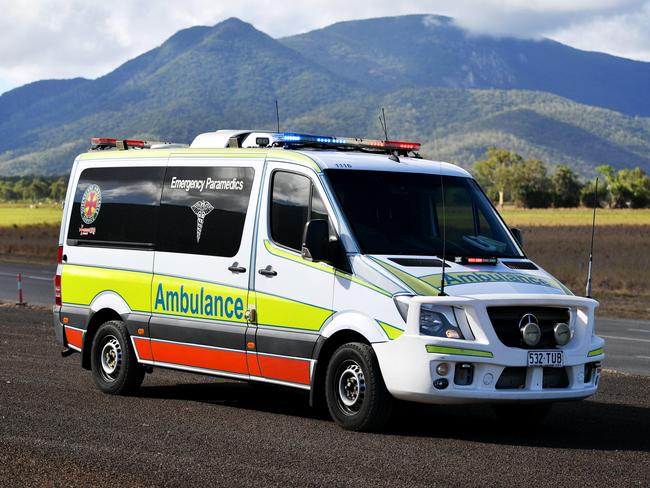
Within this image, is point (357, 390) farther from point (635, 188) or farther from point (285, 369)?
point (635, 188)

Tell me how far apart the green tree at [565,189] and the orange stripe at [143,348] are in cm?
12528

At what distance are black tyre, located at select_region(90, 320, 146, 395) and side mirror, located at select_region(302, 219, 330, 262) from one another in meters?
2.78

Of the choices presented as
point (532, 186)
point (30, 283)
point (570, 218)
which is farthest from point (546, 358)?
point (532, 186)

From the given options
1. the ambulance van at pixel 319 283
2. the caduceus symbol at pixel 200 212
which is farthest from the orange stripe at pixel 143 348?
the caduceus symbol at pixel 200 212

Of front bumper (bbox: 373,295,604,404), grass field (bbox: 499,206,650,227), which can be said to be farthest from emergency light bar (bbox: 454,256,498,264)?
grass field (bbox: 499,206,650,227)

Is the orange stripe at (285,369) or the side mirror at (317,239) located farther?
the orange stripe at (285,369)

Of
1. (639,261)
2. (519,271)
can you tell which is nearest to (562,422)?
(519,271)

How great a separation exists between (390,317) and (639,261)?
3832 centimetres

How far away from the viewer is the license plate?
9391 millimetres

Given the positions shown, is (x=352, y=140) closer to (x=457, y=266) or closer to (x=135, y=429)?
(x=457, y=266)

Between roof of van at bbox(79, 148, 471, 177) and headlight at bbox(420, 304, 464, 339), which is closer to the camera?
headlight at bbox(420, 304, 464, 339)

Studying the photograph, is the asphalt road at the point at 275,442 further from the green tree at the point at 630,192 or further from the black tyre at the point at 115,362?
the green tree at the point at 630,192

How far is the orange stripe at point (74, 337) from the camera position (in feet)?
40.9

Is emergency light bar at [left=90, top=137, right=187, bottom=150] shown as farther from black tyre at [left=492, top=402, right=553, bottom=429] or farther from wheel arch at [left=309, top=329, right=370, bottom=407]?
black tyre at [left=492, top=402, right=553, bottom=429]
